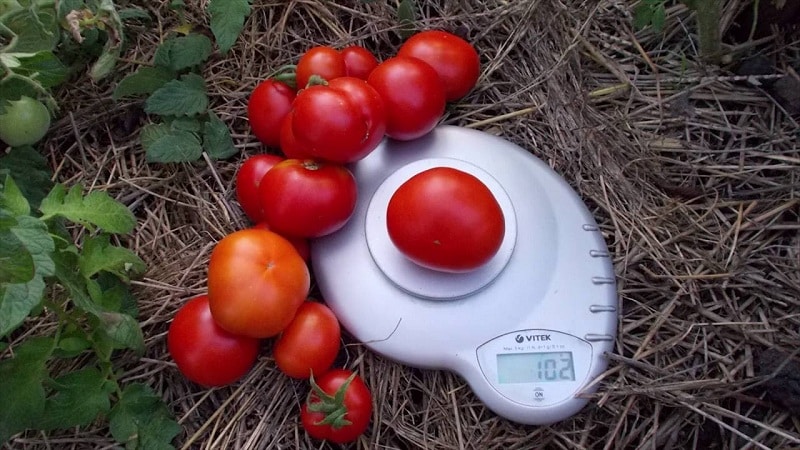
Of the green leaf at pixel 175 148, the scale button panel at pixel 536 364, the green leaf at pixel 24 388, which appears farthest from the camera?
the green leaf at pixel 175 148

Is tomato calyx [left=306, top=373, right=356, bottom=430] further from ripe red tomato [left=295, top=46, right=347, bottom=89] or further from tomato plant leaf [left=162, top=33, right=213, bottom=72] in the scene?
tomato plant leaf [left=162, top=33, right=213, bottom=72]

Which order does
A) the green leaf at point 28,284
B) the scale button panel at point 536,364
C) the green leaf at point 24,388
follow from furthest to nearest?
1. the scale button panel at point 536,364
2. the green leaf at point 24,388
3. the green leaf at point 28,284

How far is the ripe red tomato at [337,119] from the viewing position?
917 mm

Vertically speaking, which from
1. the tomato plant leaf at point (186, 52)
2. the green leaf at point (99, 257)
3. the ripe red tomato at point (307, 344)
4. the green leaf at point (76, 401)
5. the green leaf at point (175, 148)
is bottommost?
the green leaf at point (76, 401)

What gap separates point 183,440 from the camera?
1011 millimetres

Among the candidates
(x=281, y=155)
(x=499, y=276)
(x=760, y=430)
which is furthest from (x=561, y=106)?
(x=760, y=430)

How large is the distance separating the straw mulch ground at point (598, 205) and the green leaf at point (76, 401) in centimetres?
9

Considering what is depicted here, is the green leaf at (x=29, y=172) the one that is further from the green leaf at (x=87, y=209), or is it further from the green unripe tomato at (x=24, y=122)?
the green leaf at (x=87, y=209)

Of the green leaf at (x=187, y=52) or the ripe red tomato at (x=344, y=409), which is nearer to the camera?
the ripe red tomato at (x=344, y=409)

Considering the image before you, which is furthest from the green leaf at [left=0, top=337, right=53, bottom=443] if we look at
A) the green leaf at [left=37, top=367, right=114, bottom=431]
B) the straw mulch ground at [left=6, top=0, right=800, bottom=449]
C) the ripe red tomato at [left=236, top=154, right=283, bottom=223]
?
the ripe red tomato at [left=236, top=154, right=283, bottom=223]

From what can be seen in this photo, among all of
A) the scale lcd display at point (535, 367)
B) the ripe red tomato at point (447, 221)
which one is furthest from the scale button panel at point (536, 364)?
the ripe red tomato at point (447, 221)

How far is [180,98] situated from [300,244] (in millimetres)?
327

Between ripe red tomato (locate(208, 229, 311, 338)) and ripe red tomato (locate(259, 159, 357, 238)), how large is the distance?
0.04m

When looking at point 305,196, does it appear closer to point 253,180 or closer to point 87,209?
point 253,180
